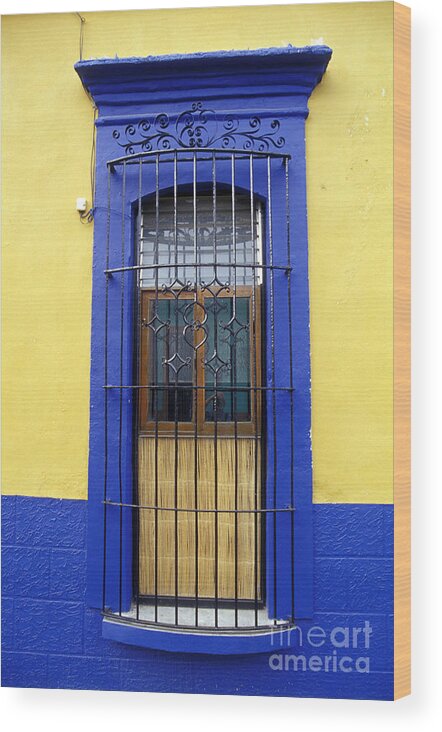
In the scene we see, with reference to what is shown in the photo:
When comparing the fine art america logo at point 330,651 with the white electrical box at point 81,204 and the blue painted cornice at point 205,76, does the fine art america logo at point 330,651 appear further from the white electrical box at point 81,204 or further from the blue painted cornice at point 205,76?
the blue painted cornice at point 205,76

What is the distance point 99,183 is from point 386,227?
1.42 m

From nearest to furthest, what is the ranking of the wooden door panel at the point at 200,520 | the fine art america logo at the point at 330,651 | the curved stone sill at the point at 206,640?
the curved stone sill at the point at 206,640
the fine art america logo at the point at 330,651
the wooden door panel at the point at 200,520

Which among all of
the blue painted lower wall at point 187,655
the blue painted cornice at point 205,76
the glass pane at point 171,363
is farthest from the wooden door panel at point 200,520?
the blue painted cornice at point 205,76

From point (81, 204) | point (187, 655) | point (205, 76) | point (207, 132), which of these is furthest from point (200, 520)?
point (205, 76)

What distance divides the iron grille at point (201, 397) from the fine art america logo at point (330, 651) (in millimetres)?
173

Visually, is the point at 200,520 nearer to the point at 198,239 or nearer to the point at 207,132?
the point at 198,239

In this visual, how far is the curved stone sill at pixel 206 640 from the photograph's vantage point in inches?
93.4

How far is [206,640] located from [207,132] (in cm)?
238

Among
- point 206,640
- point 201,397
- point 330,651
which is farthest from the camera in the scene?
point 201,397

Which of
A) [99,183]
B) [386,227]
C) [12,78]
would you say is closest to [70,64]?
[12,78]

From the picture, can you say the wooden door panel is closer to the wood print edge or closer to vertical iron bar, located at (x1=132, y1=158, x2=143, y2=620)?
vertical iron bar, located at (x1=132, y1=158, x2=143, y2=620)

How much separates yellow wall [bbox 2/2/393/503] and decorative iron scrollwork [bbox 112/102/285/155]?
221mm

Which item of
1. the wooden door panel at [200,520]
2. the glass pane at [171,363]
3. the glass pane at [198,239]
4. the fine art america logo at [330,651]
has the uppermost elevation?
the glass pane at [198,239]

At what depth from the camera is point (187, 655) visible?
2.54 meters
